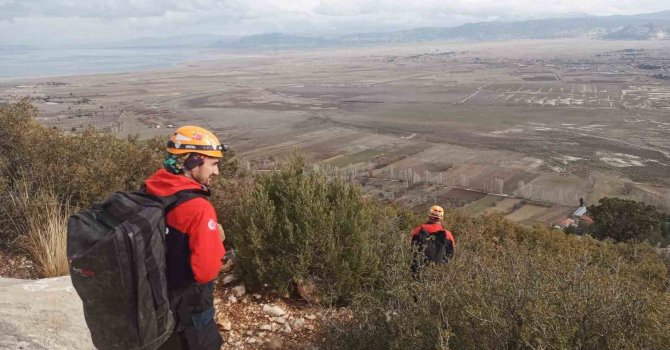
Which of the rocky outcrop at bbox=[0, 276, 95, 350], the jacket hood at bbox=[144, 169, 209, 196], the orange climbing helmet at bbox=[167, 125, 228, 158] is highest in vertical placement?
the orange climbing helmet at bbox=[167, 125, 228, 158]

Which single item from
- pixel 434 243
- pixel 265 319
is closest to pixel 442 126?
pixel 434 243

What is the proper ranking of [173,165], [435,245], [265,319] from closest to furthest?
[173,165] < [265,319] < [435,245]

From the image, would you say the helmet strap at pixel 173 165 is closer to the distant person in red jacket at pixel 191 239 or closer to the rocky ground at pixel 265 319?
the distant person in red jacket at pixel 191 239

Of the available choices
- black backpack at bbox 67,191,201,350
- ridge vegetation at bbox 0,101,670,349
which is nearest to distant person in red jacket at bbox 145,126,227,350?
black backpack at bbox 67,191,201,350

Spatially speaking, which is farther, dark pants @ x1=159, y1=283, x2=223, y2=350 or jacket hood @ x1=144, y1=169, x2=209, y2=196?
dark pants @ x1=159, y1=283, x2=223, y2=350

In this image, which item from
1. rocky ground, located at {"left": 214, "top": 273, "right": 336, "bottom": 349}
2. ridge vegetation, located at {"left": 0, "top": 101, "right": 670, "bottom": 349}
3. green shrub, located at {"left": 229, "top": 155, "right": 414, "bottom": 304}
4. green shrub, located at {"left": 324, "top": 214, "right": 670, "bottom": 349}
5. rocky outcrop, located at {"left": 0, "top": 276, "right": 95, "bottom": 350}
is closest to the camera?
green shrub, located at {"left": 324, "top": 214, "right": 670, "bottom": 349}

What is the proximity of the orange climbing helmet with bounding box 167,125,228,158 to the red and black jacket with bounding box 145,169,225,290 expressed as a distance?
21cm

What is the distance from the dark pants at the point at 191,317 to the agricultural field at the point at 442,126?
151 inches

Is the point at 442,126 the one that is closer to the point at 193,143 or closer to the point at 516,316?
the point at 516,316

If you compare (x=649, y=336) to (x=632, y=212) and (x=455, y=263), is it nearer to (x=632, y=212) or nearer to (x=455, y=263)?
(x=455, y=263)

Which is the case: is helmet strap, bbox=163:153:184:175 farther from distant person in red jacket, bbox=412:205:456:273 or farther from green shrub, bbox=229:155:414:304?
distant person in red jacket, bbox=412:205:456:273

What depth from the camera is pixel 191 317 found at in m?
3.04

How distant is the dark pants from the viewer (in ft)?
9.82

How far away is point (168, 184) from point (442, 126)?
85.5 meters
